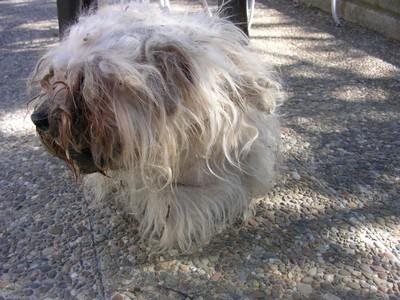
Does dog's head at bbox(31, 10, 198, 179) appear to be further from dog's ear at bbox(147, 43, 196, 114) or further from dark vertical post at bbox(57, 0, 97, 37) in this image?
dark vertical post at bbox(57, 0, 97, 37)

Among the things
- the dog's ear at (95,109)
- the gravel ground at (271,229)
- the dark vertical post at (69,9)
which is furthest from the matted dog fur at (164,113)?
the dark vertical post at (69,9)

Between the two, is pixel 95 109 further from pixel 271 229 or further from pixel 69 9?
pixel 69 9

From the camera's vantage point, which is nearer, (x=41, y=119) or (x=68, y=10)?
(x=41, y=119)

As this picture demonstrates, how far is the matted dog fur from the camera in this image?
5.32 ft

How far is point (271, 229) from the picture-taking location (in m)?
2.25

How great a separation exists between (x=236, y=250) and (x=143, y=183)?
46 cm

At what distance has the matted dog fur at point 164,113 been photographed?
1.62 meters

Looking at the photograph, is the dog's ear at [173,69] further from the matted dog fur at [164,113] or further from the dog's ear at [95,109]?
the dog's ear at [95,109]

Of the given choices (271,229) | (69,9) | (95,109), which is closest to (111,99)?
(95,109)

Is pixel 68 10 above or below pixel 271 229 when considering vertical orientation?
above

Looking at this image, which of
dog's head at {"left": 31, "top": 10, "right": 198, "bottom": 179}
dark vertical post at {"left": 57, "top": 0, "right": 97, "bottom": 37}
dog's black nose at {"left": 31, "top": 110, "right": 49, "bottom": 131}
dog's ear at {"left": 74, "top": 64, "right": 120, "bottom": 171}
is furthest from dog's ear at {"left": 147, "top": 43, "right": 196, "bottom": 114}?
dark vertical post at {"left": 57, "top": 0, "right": 97, "bottom": 37}

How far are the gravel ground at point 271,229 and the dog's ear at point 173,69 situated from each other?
0.68 metres

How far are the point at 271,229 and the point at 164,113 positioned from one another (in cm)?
82

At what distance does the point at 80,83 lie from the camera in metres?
1.62
